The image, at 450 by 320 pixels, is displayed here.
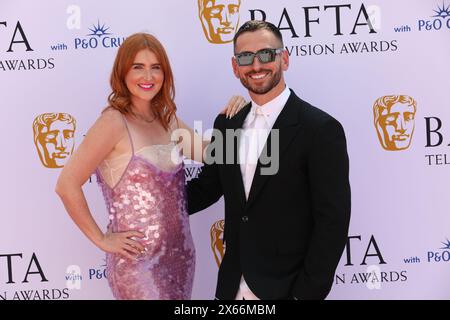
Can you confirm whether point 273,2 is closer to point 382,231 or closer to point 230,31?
point 230,31

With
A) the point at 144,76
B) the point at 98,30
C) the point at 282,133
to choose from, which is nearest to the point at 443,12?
the point at 282,133

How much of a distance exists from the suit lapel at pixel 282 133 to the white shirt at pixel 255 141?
0.04 meters

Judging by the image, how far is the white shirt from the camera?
2.29 metres

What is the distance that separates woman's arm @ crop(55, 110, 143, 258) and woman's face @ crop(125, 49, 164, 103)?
0.14m

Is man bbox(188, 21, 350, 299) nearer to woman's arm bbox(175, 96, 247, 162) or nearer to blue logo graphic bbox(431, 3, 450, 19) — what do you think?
woman's arm bbox(175, 96, 247, 162)

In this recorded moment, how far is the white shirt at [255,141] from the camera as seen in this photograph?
2285 millimetres

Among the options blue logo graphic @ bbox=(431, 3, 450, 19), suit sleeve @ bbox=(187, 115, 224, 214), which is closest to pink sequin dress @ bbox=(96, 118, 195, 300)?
suit sleeve @ bbox=(187, 115, 224, 214)

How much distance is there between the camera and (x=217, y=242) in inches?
128

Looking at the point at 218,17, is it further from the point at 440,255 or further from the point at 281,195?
the point at 440,255

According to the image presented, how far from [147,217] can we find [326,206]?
781 mm

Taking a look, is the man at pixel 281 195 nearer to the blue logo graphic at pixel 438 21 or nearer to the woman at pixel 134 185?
the woman at pixel 134 185

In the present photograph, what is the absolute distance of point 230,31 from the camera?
3.12m
